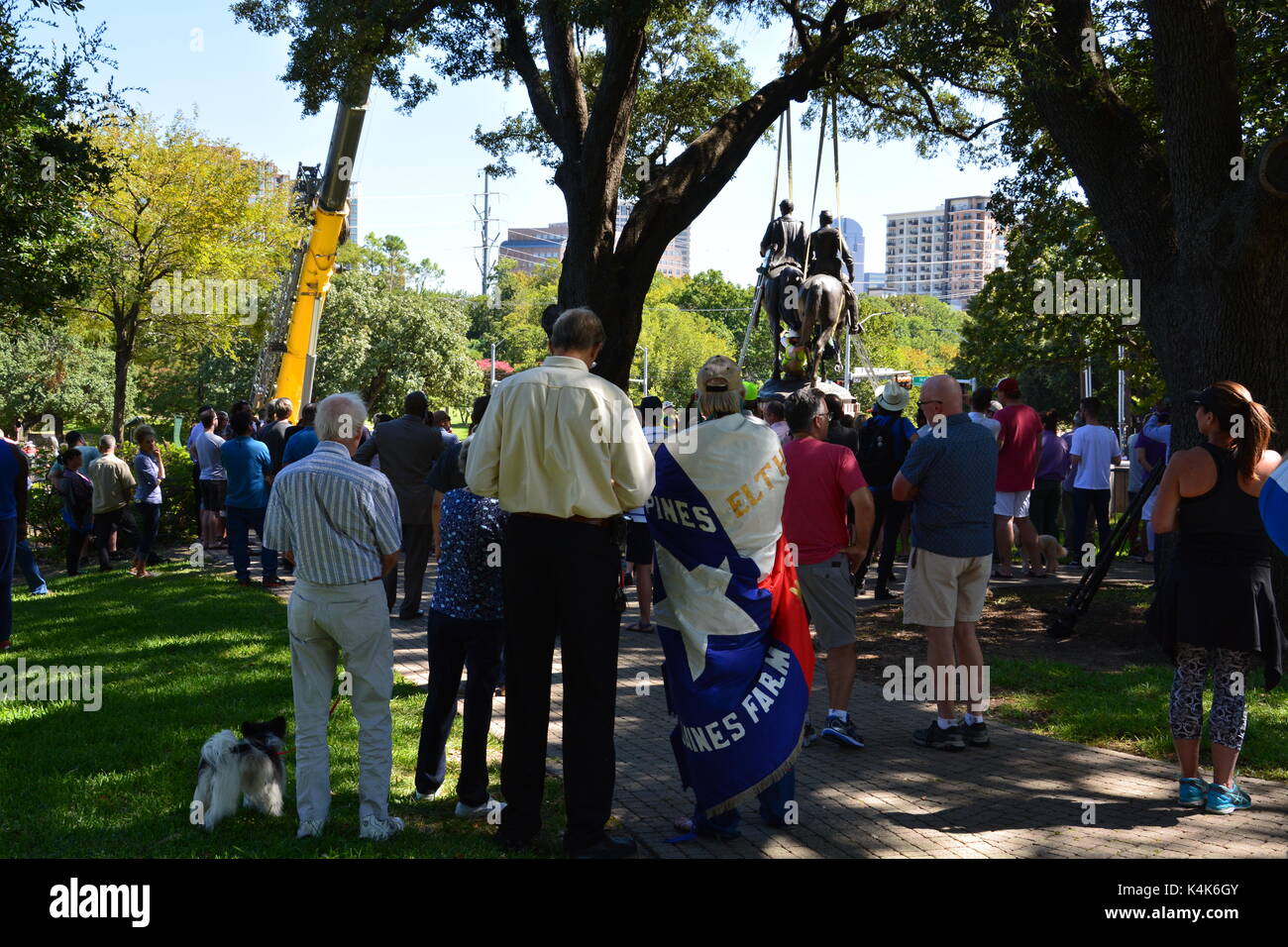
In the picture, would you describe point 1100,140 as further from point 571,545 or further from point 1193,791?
point 571,545

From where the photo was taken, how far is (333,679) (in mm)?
5258

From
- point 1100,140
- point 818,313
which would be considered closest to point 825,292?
point 818,313

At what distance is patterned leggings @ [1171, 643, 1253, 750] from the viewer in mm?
5645

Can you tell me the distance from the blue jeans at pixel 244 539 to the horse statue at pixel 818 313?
24.5ft

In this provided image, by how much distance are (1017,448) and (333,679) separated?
30.8 feet

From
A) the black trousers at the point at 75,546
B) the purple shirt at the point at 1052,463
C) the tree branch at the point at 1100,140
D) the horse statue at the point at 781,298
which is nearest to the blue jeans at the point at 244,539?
the black trousers at the point at 75,546

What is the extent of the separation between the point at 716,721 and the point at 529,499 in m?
1.33

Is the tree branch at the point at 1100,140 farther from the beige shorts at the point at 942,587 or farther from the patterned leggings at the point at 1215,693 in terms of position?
the patterned leggings at the point at 1215,693

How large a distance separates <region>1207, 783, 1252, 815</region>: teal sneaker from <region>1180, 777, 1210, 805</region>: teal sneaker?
70mm

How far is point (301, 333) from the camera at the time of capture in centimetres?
2098

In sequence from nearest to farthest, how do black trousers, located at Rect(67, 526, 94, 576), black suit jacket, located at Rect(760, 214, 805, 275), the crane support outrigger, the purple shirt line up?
1. the purple shirt
2. black trousers, located at Rect(67, 526, 94, 576)
3. black suit jacket, located at Rect(760, 214, 805, 275)
4. the crane support outrigger

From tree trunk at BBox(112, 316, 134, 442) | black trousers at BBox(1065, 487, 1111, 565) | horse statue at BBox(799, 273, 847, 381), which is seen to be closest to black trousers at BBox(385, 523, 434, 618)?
horse statue at BBox(799, 273, 847, 381)

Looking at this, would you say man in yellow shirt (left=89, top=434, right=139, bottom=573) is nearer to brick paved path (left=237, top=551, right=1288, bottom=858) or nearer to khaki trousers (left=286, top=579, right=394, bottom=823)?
brick paved path (left=237, top=551, right=1288, bottom=858)

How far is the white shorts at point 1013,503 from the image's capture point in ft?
42.7
